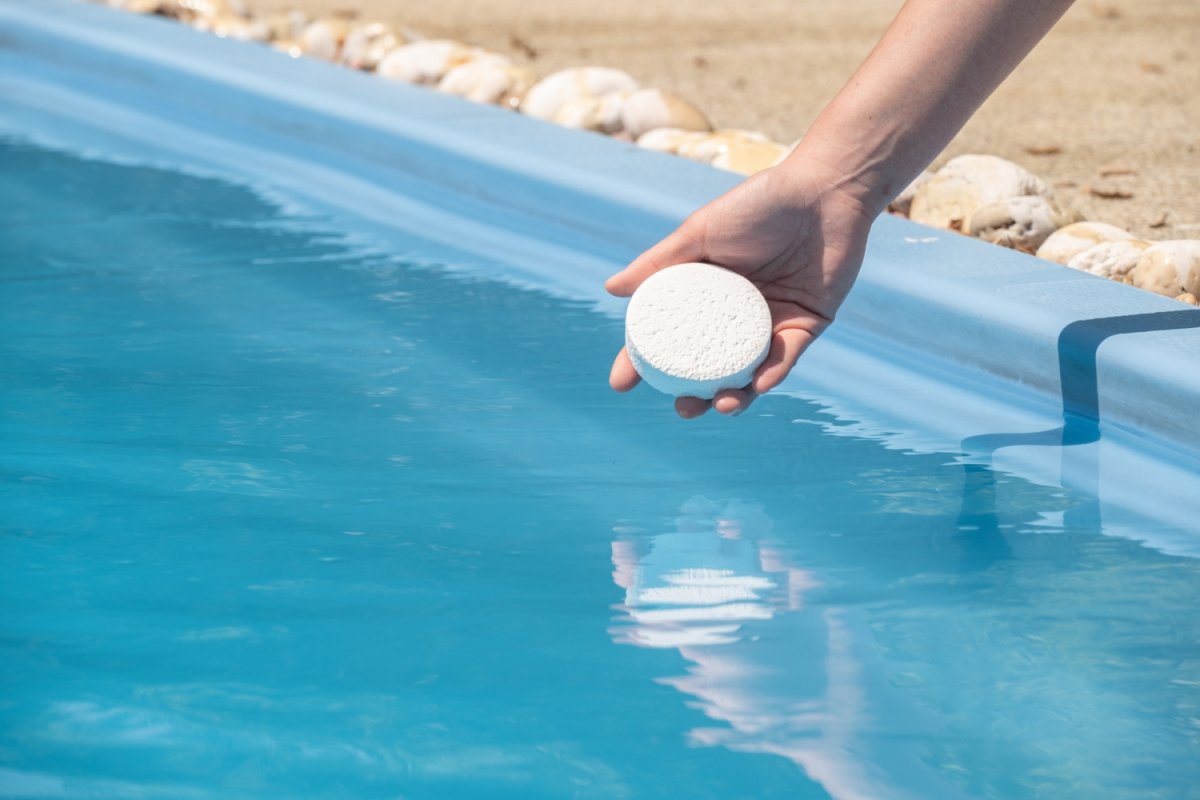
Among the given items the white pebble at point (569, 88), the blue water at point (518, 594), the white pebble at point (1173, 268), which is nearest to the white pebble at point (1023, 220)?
the white pebble at point (1173, 268)

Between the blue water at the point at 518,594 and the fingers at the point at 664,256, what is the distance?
33cm

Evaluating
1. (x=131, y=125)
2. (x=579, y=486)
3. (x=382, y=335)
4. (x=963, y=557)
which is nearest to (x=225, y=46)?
(x=131, y=125)

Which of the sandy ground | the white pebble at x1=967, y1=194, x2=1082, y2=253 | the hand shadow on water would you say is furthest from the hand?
the sandy ground

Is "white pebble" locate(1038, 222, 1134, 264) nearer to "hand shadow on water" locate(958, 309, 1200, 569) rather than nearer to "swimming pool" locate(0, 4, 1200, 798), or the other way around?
"swimming pool" locate(0, 4, 1200, 798)

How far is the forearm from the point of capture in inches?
79.4

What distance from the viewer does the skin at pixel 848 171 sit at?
2.03 metres

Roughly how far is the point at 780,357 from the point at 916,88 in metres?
0.39

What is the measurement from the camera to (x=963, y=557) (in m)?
2.13

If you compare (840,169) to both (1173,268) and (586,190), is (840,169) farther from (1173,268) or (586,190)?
(586,190)

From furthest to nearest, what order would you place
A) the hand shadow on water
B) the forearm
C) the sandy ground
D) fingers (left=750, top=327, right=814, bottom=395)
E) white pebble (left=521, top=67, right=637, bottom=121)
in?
white pebble (left=521, top=67, right=637, bottom=121), the sandy ground, the hand shadow on water, fingers (left=750, top=327, right=814, bottom=395), the forearm

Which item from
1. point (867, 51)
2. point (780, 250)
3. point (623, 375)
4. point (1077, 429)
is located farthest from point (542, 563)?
point (867, 51)

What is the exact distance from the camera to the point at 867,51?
5.83 m

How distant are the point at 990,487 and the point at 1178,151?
7.33 ft

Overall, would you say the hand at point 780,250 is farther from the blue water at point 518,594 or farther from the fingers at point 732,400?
the blue water at point 518,594
